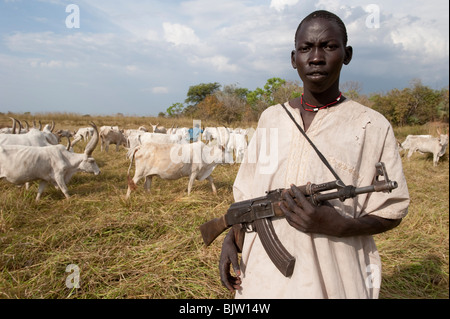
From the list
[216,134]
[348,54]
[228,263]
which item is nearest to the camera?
[348,54]

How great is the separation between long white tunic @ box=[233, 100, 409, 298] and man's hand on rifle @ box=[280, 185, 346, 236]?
9cm

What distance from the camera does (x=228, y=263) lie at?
5.57 ft

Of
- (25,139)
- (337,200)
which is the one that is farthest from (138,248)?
(25,139)

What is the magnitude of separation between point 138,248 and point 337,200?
360 centimetres

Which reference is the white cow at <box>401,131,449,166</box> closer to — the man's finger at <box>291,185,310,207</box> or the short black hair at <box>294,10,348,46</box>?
the short black hair at <box>294,10,348,46</box>

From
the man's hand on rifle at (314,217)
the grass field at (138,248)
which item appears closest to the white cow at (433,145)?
the grass field at (138,248)

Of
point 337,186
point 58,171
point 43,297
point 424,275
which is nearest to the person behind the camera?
point 337,186

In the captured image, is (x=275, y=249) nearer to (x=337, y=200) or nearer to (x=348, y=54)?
(x=337, y=200)

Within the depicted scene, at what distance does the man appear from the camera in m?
1.30

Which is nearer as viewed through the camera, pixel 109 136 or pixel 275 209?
Result: pixel 275 209
